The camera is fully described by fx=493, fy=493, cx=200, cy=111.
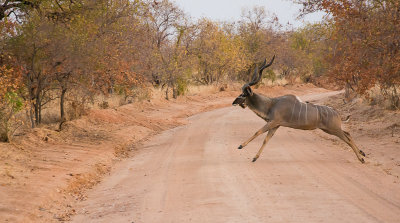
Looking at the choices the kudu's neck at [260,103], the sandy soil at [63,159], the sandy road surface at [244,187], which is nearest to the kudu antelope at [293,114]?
the kudu's neck at [260,103]

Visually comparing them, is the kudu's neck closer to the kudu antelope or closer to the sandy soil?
the kudu antelope

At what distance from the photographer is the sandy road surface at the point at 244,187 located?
778 cm

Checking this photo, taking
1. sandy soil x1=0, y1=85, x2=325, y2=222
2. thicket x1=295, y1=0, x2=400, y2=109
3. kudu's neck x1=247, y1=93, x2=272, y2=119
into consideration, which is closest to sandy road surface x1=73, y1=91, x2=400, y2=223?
sandy soil x1=0, y1=85, x2=325, y2=222

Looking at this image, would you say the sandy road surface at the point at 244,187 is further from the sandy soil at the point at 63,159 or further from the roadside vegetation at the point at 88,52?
the roadside vegetation at the point at 88,52

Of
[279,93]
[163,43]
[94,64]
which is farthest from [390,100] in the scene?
[279,93]

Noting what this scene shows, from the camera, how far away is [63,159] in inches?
516

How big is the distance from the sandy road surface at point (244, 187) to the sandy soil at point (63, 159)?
547 millimetres

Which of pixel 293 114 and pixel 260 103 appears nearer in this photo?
pixel 293 114

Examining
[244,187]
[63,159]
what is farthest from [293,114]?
[63,159]

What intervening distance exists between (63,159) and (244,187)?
5.73m

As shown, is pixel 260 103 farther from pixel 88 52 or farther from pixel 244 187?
pixel 88 52

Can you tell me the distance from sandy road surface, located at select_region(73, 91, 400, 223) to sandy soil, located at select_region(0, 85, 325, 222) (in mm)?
547

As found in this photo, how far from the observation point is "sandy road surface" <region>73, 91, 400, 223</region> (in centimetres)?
778

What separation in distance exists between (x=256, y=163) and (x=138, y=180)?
2.95 metres
